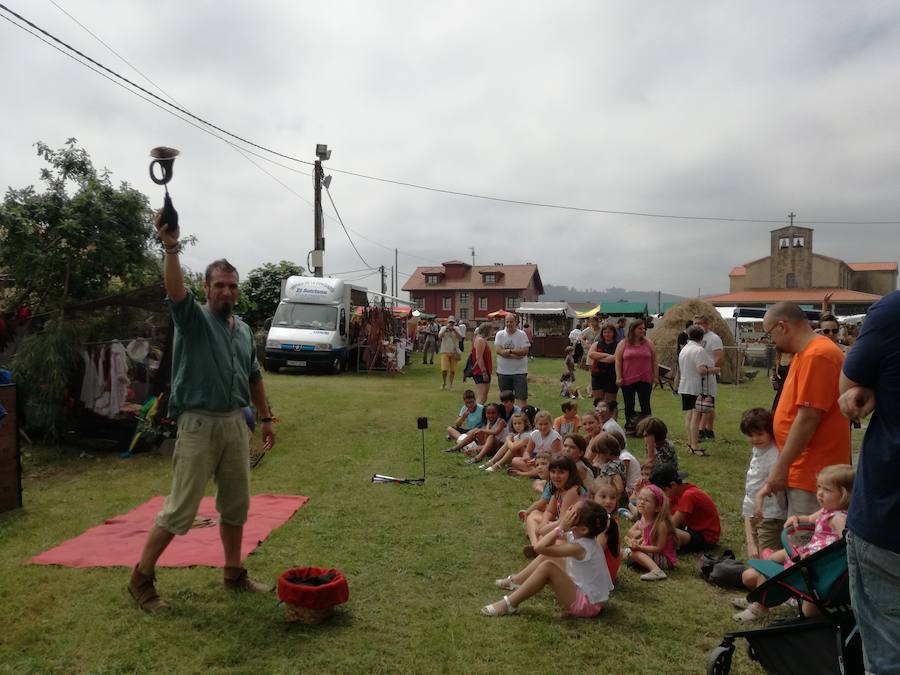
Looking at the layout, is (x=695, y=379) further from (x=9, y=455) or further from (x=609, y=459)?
(x=9, y=455)

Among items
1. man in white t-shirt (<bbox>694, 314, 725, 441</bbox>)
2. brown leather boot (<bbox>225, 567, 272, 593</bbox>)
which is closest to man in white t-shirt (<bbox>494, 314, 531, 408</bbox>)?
man in white t-shirt (<bbox>694, 314, 725, 441</bbox>)

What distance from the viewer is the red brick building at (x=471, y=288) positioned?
6519 cm

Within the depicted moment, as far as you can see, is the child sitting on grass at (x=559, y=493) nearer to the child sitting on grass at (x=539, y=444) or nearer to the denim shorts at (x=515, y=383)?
the child sitting on grass at (x=539, y=444)

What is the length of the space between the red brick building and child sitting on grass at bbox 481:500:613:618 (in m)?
59.9

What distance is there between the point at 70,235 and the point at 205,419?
6.02 metres

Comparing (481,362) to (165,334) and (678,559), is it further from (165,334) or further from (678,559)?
(678,559)

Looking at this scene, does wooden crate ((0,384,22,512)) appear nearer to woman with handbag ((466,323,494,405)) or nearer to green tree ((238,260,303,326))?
woman with handbag ((466,323,494,405))

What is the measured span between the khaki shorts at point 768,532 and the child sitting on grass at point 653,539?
2.40ft

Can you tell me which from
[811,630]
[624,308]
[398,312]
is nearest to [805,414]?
[811,630]

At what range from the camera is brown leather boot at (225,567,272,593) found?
4219mm

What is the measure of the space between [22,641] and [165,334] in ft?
19.8

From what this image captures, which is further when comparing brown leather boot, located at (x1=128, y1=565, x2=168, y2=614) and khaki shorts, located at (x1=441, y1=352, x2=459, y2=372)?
khaki shorts, located at (x1=441, y1=352, x2=459, y2=372)

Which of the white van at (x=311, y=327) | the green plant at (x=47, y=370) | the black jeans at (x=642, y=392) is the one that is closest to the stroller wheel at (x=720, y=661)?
the black jeans at (x=642, y=392)

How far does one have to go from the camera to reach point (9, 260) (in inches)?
327
